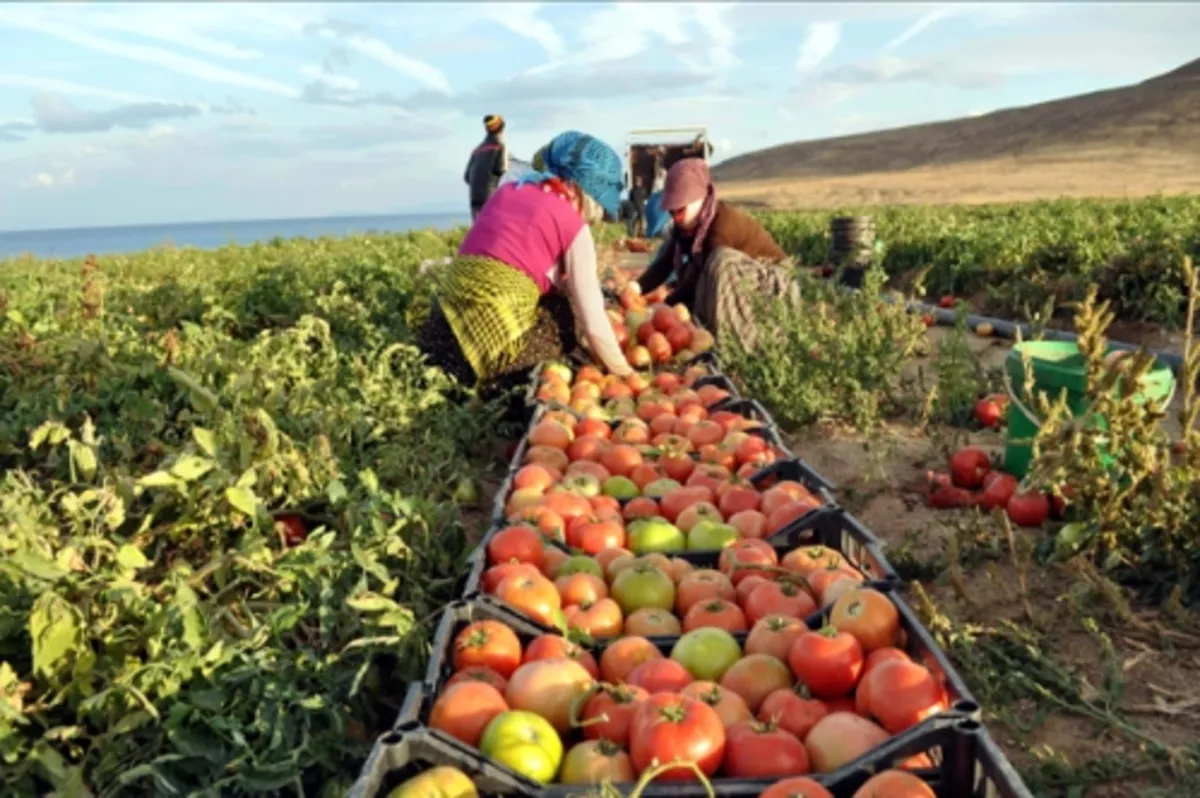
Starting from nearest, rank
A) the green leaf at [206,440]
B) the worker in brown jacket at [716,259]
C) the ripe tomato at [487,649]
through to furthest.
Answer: the ripe tomato at [487,649] < the green leaf at [206,440] < the worker in brown jacket at [716,259]

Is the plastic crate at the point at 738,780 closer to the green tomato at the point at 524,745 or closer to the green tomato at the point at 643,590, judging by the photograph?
the green tomato at the point at 524,745

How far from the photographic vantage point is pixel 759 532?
3.07 meters

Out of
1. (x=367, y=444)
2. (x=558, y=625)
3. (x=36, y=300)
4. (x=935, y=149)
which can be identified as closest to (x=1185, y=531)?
(x=558, y=625)

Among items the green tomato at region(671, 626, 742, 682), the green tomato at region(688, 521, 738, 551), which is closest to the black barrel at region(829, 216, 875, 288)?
the green tomato at region(688, 521, 738, 551)

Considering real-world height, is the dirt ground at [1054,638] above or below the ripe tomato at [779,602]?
below

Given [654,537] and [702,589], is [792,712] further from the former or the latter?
[654,537]

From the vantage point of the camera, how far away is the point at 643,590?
2.66 m

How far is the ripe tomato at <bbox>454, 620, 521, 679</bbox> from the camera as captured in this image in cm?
228

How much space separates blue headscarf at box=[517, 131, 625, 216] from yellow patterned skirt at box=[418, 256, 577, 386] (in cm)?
57

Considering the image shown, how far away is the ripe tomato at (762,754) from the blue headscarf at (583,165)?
3.60 meters

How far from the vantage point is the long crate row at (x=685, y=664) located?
1863 mm

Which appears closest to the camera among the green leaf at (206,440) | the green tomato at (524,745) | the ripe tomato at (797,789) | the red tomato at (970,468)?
the ripe tomato at (797,789)

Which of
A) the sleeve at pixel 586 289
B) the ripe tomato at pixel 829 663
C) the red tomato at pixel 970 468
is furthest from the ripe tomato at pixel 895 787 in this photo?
the sleeve at pixel 586 289

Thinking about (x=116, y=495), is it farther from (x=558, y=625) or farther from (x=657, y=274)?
(x=657, y=274)
